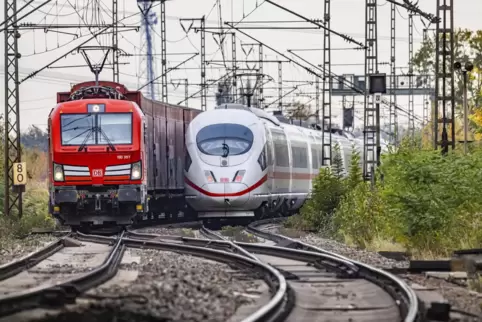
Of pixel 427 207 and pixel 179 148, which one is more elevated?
pixel 179 148

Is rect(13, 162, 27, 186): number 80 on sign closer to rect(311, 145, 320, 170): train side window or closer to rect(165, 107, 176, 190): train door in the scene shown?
rect(165, 107, 176, 190): train door

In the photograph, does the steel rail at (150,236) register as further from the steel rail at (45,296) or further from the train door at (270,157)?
the steel rail at (45,296)

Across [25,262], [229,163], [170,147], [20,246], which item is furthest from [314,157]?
[25,262]

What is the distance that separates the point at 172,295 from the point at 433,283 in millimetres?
3910

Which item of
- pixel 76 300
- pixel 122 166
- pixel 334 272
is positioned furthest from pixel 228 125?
pixel 76 300

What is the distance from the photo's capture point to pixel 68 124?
→ 28312 mm

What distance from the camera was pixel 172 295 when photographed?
12812 millimetres

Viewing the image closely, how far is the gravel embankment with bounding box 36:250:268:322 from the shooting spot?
10781 millimetres

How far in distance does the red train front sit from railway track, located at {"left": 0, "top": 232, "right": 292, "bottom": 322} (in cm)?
207

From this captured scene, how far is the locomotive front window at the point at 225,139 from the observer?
106 ft

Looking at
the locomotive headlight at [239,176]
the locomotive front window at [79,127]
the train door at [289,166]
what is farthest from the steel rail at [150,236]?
the train door at [289,166]

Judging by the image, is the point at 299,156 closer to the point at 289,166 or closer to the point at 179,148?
the point at 289,166

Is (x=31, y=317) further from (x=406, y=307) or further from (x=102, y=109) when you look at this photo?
(x=102, y=109)

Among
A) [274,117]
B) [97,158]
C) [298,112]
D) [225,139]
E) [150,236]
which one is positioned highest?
[298,112]
